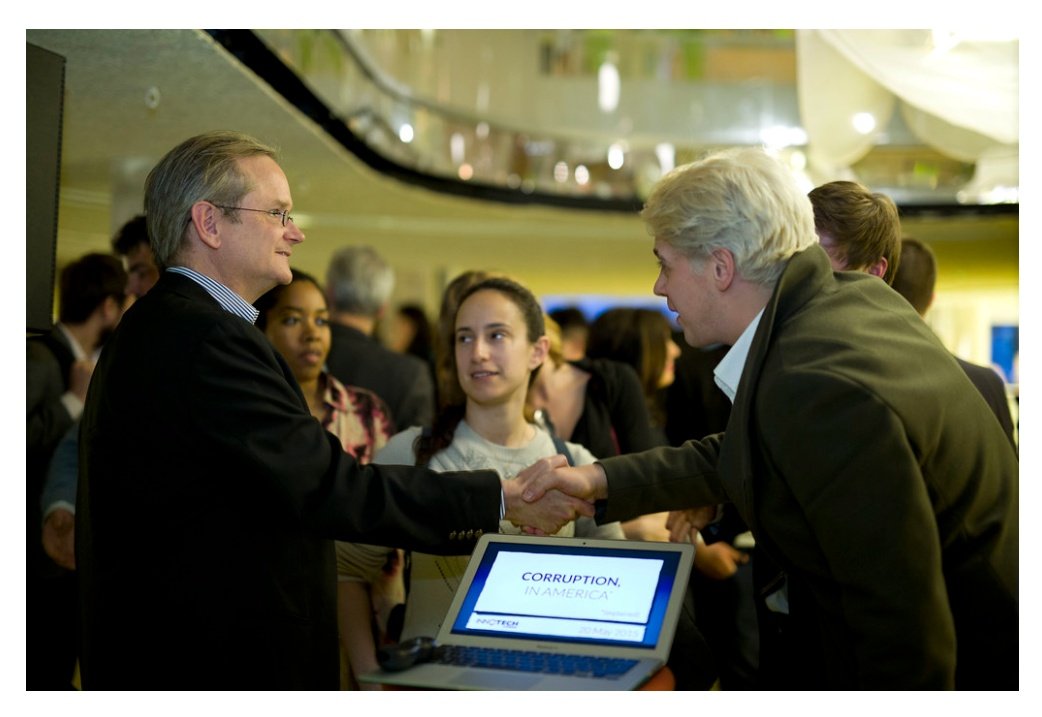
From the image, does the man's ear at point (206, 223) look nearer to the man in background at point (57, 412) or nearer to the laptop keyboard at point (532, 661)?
the laptop keyboard at point (532, 661)

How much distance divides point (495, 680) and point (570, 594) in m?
0.24

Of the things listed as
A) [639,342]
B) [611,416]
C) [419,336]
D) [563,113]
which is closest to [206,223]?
[611,416]

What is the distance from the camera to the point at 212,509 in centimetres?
210

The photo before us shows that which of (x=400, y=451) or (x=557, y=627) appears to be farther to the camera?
(x=400, y=451)

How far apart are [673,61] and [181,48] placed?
28.6 feet

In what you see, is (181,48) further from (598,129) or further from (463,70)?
(598,129)

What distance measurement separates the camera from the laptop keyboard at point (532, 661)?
1834 mm

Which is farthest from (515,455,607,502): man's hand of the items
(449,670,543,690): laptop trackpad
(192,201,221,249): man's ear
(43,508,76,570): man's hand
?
(43,508,76,570): man's hand

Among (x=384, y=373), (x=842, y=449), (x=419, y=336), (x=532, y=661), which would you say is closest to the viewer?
(x=842, y=449)

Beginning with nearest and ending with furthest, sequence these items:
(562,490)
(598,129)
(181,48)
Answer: (562,490)
(181,48)
(598,129)

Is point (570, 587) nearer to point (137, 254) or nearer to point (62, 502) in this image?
point (62, 502)
